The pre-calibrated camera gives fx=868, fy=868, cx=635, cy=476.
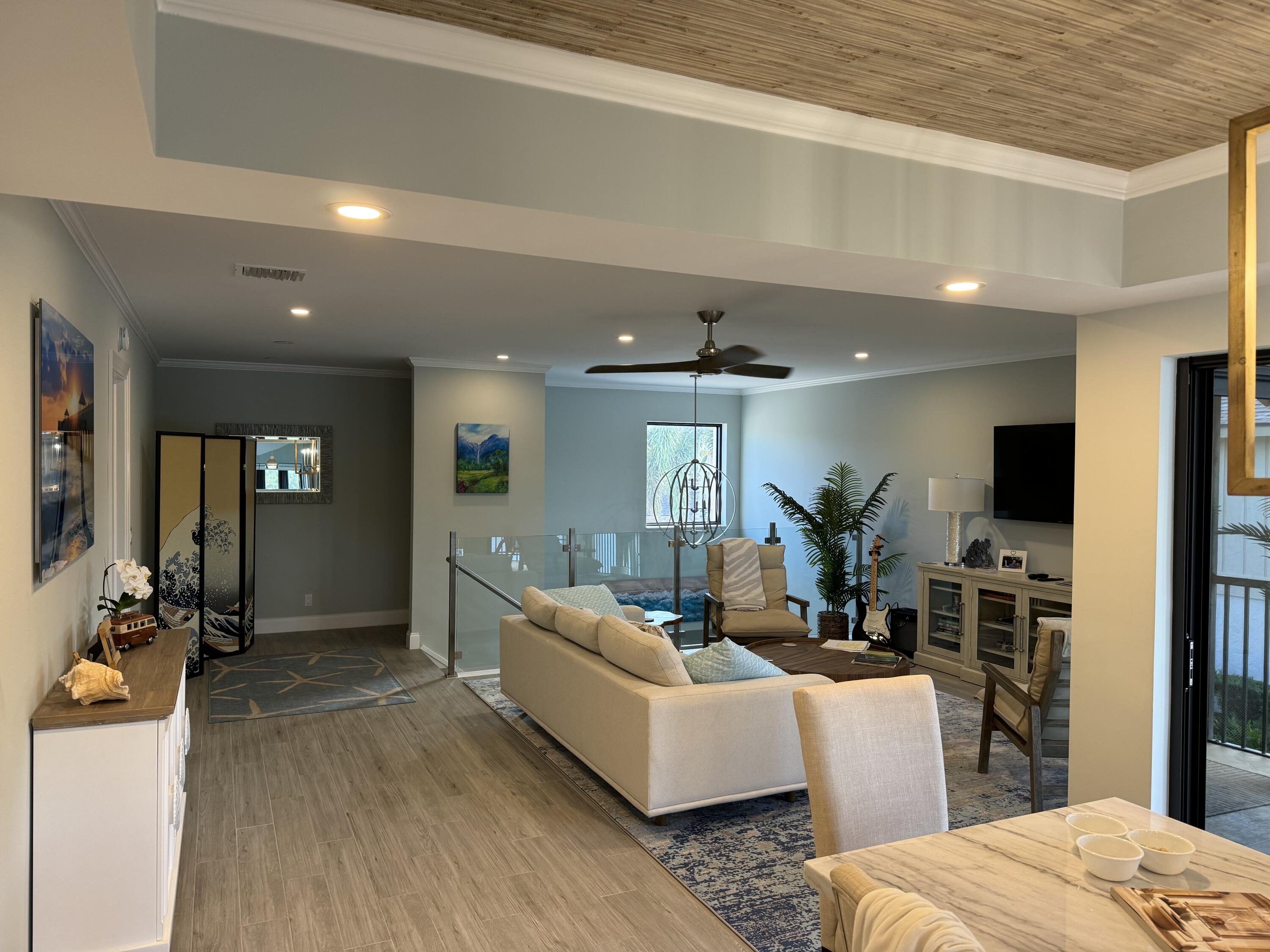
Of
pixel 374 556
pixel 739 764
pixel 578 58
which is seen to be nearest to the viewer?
pixel 578 58

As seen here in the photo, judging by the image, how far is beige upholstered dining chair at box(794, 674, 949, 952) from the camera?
213cm

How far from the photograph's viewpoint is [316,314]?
16.8 feet

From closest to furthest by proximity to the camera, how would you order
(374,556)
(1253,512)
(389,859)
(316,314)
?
(1253,512) < (389,859) < (316,314) < (374,556)

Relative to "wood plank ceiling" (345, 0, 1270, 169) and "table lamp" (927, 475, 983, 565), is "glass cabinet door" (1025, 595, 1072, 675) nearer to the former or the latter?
"table lamp" (927, 475, 983, 565)

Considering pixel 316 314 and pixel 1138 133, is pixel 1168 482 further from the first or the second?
pixel 316 314

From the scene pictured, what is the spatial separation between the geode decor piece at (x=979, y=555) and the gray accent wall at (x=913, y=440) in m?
0.09

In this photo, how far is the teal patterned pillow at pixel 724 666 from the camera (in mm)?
3725

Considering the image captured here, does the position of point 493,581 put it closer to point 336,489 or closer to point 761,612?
point 761,612

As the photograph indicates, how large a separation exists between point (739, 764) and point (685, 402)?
20.9 ft

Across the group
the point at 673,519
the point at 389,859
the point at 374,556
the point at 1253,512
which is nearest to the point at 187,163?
the point at 389,859

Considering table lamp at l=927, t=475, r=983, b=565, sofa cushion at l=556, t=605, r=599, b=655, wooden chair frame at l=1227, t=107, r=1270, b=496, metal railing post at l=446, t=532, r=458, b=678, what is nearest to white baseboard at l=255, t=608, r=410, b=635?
metal railing post at l=446, t=532, r=458, b=678

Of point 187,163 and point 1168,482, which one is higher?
A: point 187,163

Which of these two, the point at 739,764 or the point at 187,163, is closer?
the point at 187,163

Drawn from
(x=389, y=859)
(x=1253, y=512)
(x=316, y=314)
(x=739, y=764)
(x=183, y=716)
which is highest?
(x=316, y=314)
